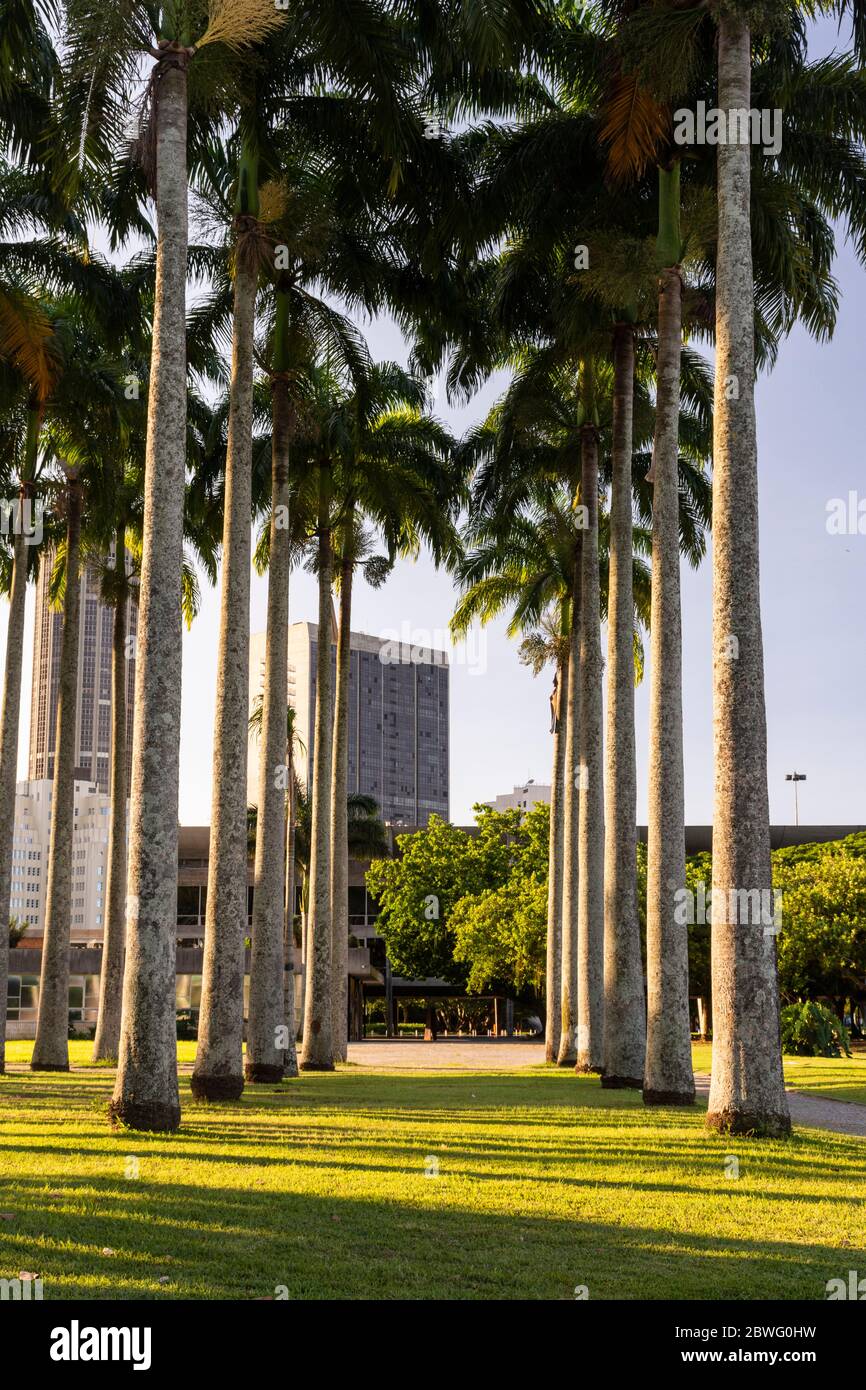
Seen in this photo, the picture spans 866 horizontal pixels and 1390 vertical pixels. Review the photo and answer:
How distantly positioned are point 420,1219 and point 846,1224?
114 inches

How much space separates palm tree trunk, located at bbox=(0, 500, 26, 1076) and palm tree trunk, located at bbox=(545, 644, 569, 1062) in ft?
45.0

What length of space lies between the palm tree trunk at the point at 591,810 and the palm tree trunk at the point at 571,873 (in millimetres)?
1554

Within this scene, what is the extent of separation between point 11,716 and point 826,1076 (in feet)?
60.7

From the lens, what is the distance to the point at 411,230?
22.0m

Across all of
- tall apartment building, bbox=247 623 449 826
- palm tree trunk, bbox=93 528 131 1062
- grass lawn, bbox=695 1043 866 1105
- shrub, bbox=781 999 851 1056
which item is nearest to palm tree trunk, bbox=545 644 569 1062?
grass lawn, bbox=695 1043 866 1105

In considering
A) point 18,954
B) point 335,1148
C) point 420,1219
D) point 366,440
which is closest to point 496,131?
point 366,440

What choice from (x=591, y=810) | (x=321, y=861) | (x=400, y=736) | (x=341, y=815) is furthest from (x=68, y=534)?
(x=400, y=736)

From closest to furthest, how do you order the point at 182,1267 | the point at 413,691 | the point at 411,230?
the point at 182,1267
the point at 411,230
the point at 413,691

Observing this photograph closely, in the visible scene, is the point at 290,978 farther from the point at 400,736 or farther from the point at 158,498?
the point at 400,736

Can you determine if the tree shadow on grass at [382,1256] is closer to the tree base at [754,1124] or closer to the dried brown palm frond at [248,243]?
the tree base at [754,1124]

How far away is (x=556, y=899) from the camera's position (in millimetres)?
35531

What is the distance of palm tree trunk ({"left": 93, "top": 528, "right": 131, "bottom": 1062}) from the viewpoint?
29859mm

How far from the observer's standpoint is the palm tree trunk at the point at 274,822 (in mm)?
21469
